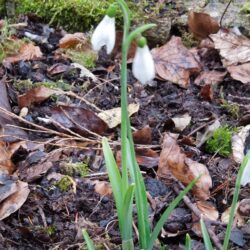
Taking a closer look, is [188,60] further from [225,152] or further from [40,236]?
[40,236]

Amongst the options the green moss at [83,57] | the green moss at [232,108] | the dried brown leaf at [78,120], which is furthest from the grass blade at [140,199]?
the green moss at [83,57]

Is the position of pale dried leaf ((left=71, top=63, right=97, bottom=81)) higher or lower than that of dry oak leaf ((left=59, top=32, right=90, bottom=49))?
lower

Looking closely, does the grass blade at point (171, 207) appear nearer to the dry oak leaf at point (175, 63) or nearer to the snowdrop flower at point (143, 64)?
the snowdrop flower at point (143, 64)

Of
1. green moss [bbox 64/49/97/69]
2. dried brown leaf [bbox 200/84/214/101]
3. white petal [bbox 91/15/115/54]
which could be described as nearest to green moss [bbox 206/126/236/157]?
dried brown leaf [bbox 200/84/214/101]

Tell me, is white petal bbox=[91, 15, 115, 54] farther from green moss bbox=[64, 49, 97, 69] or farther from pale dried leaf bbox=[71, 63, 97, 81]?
green moss bbox=[64, 49, 97, 69]

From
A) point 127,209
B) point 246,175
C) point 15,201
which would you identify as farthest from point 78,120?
point 246,175

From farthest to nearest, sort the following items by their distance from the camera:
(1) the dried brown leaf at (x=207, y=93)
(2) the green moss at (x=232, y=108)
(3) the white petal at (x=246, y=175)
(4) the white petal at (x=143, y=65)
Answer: (1) the dried brown leaf at (x=207, y=93) → (2) the green moss at (x=232, y=108) → (3) the white petal at (x=246, y=175) → (4) the white petal at (x=143, y=65)
